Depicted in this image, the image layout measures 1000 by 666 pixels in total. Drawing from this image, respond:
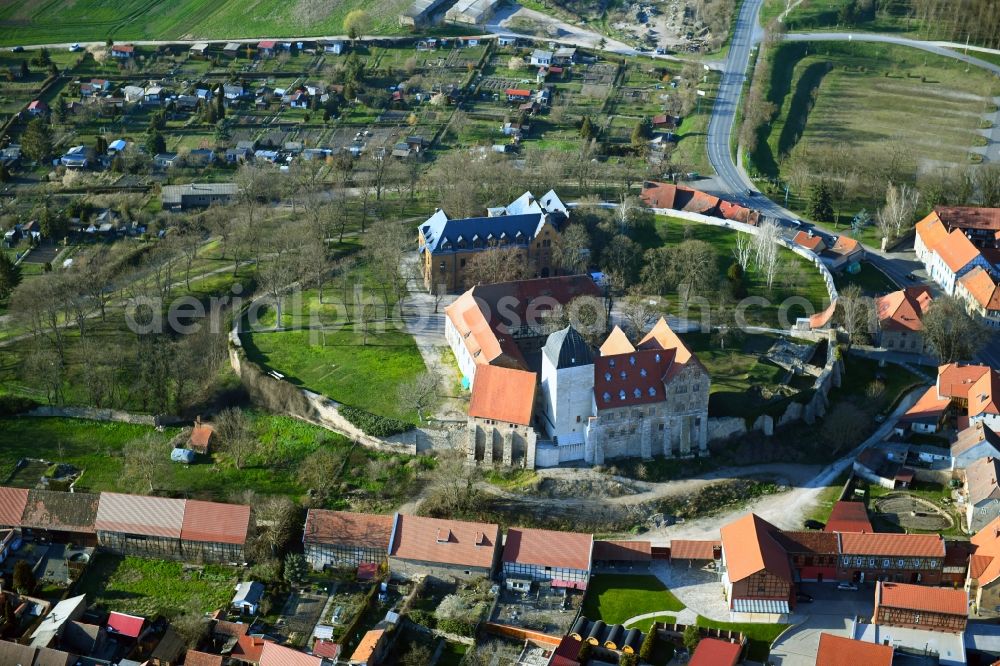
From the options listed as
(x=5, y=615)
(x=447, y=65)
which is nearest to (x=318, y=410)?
(x=5, y=615)

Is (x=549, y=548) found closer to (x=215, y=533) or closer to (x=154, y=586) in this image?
(x=215, y=533)

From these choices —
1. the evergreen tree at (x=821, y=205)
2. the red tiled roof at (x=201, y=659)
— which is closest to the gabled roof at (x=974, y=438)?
the evergreen tree at (x=821, y=205)

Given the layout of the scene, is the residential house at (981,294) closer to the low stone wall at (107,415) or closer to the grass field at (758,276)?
the grass field at (758,276)

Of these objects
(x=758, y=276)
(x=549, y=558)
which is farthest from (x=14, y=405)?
(x=758, y=276)

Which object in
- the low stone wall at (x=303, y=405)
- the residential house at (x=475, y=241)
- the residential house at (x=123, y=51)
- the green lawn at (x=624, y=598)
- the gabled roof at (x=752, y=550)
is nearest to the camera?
the gabled roof at (x=752, y=550)

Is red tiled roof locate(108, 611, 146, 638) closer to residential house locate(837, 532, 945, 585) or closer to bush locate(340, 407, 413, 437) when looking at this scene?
bush locate(340, 407, 413, 437)

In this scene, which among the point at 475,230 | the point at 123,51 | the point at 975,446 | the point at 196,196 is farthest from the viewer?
the point at 123,51

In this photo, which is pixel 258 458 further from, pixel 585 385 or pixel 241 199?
pixel 241 199
